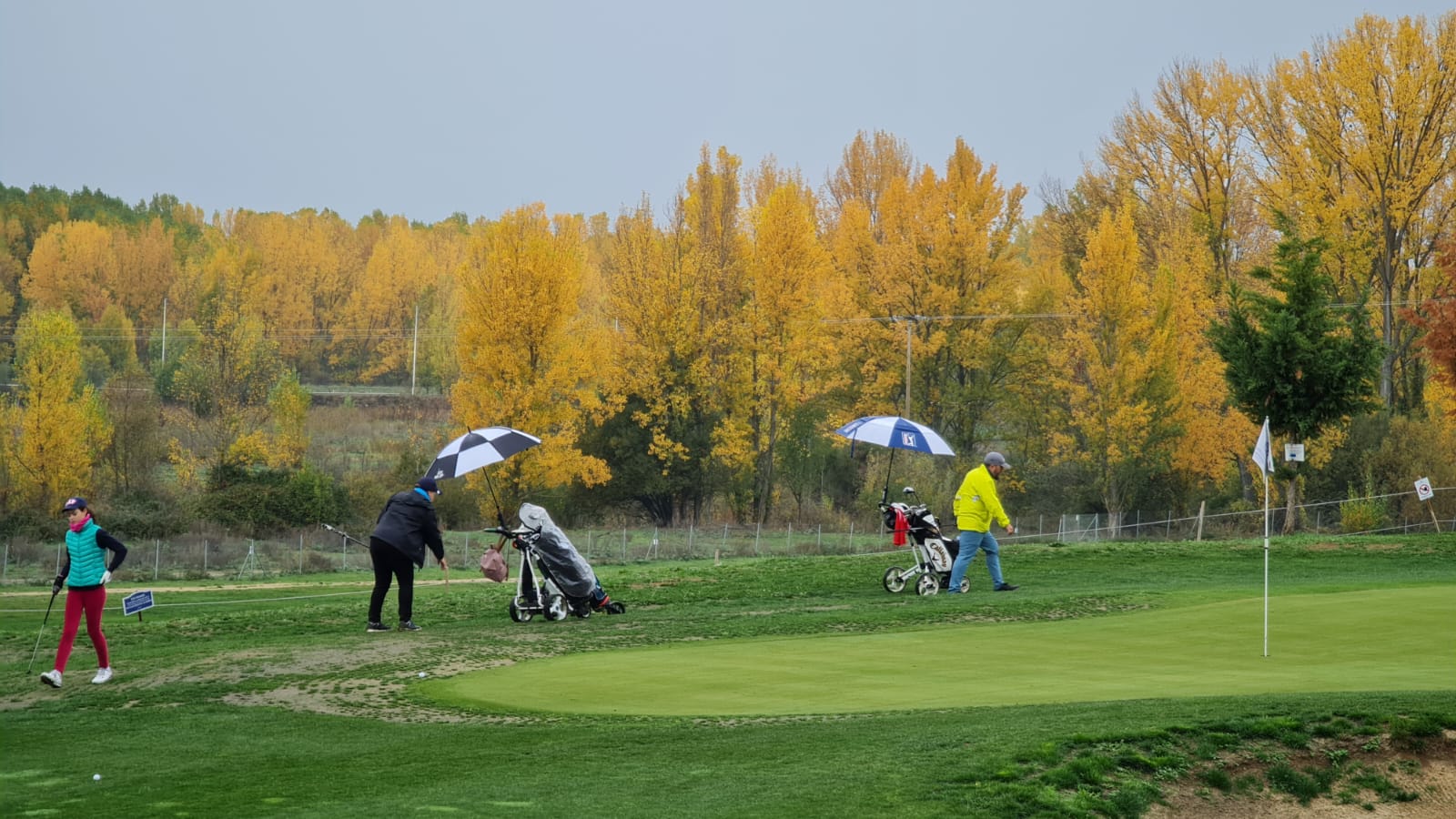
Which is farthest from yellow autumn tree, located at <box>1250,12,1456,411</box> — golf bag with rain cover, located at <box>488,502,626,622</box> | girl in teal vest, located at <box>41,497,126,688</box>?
girl in teal vest, located at <box>41,497,126,688</box>

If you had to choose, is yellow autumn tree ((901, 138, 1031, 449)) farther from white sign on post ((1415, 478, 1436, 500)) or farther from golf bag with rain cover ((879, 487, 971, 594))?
golf bag with rain cover ((879, 487, 971, 594))

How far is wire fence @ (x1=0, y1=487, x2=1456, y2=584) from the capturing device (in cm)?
3506

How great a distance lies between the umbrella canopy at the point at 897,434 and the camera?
2062 centimetres

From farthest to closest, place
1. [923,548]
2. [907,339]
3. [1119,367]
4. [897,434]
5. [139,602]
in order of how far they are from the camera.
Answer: [907,339]
[1119,367]
[897,434]
[923,548]
[139,602]

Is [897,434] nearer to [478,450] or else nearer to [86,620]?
[478,450]

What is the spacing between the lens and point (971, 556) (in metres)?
20.2

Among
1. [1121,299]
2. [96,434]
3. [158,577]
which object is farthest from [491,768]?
[96,434]

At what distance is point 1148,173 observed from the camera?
51.2m

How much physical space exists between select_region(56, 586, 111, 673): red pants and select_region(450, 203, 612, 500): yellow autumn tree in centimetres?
3001

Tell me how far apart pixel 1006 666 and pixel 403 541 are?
7.29m

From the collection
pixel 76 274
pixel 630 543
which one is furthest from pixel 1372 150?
pixel 76 274

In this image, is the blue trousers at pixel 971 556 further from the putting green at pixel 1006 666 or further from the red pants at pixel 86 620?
the red pants at pixel 86 620

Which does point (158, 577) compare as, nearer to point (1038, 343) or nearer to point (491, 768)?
point (491, 768)

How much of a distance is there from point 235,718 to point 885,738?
486 centimetres
